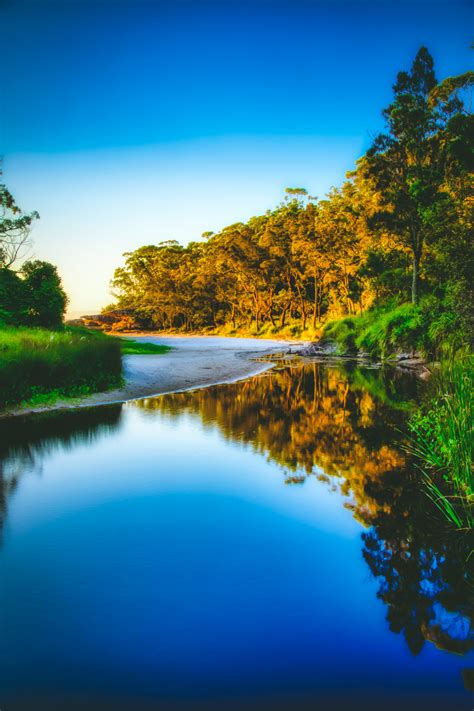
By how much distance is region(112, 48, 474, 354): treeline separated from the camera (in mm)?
18516

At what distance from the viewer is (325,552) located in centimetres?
498

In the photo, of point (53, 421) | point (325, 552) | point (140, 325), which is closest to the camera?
point (325, 552)

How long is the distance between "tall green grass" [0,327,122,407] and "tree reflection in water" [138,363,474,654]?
206 centimetres

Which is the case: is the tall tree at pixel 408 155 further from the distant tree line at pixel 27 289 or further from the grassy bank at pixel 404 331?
the distant tree line at pixel 27 289

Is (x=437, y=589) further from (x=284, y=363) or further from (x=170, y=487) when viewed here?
(x=284, y=363)

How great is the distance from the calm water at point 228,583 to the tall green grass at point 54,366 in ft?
12.4

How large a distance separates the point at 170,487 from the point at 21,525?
2.15 m

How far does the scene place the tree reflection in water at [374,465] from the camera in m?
3.99

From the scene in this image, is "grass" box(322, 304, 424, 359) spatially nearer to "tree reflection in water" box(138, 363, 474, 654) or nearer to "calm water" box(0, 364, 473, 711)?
"tree reflection in water" box(138, 363, 474, 654)

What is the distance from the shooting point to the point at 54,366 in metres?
13.5

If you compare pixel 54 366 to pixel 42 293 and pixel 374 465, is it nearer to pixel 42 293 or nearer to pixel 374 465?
pixel 42 293

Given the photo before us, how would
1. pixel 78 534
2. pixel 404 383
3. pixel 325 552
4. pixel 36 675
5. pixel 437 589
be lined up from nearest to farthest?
pixel 36 675
pixel 437 589
pixel 325 552
pixel 78 534
pixel 404 383

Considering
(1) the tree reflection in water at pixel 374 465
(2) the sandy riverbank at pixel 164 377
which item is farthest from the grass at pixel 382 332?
(2) the sandy riverbank at pixel 164 377

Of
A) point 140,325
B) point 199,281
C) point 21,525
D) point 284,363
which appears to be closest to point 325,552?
point 21,525
